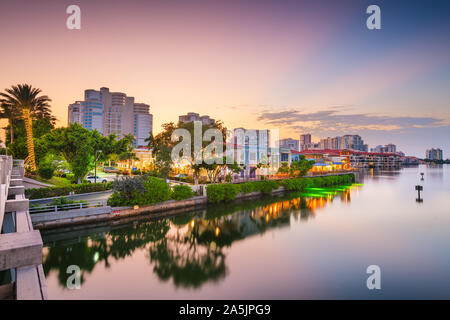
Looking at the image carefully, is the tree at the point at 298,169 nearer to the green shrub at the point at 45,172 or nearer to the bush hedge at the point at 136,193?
the bush hedge at the point at 136,193

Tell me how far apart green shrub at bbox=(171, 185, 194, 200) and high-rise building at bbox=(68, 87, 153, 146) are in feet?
359

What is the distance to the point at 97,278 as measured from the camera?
11.2 m

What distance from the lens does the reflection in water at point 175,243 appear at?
1216 centimetres

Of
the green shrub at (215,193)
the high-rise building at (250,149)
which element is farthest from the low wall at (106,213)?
the high-rise building at (250,149)

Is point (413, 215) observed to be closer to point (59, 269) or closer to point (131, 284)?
point (131, 284)

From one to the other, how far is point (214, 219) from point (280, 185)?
19.9m

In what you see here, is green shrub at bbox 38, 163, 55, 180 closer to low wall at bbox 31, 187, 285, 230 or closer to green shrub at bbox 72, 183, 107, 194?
green shrub at bbox 72, 183, 107, 194

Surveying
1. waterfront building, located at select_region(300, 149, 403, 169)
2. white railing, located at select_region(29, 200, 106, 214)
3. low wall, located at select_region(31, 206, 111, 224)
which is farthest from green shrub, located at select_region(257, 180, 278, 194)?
waterfront building, located at select_region(300, 149, 403, 169)

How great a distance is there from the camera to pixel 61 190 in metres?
20.7


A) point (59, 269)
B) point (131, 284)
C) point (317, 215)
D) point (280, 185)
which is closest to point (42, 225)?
point (59, 269)

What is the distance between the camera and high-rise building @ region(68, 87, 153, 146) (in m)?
137

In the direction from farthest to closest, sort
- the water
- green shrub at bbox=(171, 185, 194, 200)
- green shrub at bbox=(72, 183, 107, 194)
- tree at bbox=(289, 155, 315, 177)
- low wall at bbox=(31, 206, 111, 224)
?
tree at bbox=(289, 155, 315, 177)
green shrub at bbox=(171, 185, 194, 200)
green shrub at bbox=(72, 183, 107, 194)
low wall at bbox=(31, 206, 111, 224)
the water

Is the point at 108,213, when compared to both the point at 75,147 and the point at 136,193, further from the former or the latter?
the point at 75,147
